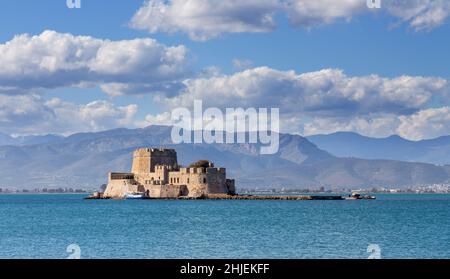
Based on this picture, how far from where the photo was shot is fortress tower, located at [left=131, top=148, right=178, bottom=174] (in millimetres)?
143375

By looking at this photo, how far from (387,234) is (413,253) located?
44.1ft

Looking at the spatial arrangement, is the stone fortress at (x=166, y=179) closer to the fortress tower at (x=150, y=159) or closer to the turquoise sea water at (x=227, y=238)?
the fortress tower at (x=150, y=159)

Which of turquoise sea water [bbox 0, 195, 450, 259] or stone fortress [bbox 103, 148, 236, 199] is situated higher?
stone fortress [bbox 103, 148, 236, 199]

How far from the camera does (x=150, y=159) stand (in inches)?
5635

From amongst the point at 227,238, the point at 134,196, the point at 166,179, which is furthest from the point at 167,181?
the point at 227,238

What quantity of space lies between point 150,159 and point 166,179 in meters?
5.76

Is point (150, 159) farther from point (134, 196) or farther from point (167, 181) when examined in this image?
point (134, 196)

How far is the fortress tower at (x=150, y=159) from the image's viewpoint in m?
143

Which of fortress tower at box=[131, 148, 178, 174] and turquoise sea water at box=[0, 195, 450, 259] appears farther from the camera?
fortress tower at box=[131, 148, 178, 174]

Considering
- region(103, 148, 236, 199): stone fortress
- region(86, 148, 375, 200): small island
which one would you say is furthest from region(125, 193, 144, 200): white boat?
region(103, 148, 236, 199): stone fortress

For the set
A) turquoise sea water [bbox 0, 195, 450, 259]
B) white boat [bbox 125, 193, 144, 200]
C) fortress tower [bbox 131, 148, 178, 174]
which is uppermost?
fortress tower [bbox 131, 148, 178, 174]

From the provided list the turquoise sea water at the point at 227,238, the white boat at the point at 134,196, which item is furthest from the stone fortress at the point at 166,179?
the turquoise sea water at the point at 227,238

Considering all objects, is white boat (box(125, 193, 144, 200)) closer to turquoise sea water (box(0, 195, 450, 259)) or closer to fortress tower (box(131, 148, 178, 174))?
fortress tower (box(131, 148, 178, 174))
